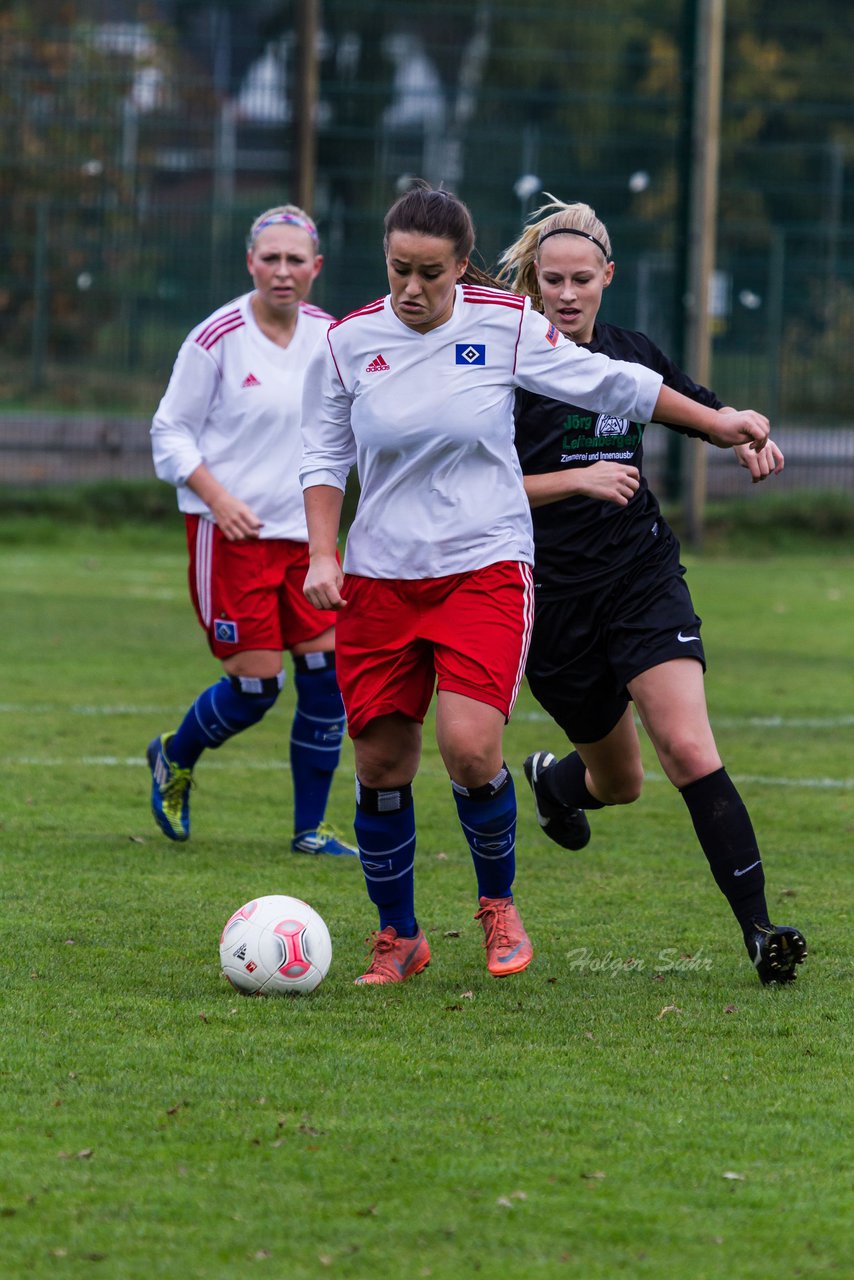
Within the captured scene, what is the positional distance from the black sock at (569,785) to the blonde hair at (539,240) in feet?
4.90

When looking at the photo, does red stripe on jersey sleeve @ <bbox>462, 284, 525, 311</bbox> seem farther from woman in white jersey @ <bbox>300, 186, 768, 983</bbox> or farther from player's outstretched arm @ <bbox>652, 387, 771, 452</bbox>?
player's outstretched arm @ <bbox>652, 387, 771, 452</bbox>

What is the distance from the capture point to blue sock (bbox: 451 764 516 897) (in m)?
4.71

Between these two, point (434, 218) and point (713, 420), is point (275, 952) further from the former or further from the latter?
point (434, 218)

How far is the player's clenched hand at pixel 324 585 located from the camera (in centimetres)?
441

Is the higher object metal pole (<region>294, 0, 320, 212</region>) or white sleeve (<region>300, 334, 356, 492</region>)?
metal pole (<region>294, 0, 320, 212</region>)

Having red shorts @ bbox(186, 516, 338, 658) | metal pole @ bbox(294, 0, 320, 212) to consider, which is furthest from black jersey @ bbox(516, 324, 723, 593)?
metal pole @ bbox(294, 0, 320, 212)

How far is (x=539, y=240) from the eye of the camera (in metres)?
5.08

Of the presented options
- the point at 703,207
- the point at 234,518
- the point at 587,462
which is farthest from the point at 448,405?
the point at 703,207

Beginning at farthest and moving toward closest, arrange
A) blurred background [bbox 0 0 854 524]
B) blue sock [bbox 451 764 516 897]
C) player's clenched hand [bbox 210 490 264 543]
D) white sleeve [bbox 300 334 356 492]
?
1. blurred background [bbox 0 0 854 524]
2. player's clenched hand [bbox 210 490 264 543]
3. blue sock [bbox 451 764 516 897]
4. white sleeve [bbox 300 334 356 492]

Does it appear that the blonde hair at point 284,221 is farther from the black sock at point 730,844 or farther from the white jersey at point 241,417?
the black sock at point 730,844

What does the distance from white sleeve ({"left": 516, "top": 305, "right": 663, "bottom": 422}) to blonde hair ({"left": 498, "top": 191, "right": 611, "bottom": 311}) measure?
22.6 inches

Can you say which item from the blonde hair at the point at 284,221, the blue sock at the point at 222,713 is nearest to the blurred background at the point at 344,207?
the blonde hair at the point at 284,221

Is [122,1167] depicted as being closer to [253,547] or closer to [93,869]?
[93,869]

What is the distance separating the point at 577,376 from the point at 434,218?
1.72 ft
